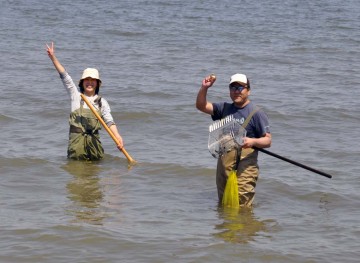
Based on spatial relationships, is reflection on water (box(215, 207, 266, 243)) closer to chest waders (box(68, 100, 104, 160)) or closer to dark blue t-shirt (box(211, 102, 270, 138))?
dark blue t-shirt (box(211, 102, 270, 138))

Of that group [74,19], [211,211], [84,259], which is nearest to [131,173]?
[211,211]

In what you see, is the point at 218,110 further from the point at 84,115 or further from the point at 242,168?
the point at 84,115

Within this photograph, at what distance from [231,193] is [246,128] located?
67 cm

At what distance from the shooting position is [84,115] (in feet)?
33.6

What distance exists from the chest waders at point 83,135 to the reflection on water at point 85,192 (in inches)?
4.6

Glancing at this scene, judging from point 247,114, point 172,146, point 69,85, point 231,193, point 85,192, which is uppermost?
point 69,85

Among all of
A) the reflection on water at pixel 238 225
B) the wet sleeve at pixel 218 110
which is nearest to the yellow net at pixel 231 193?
the reflection on water at pixel 238 225

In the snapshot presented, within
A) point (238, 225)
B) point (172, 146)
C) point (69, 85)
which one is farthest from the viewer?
point (172, 146)

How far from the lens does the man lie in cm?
810

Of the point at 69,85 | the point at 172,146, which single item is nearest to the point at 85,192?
the point at 69,85

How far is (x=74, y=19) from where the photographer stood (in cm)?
2525

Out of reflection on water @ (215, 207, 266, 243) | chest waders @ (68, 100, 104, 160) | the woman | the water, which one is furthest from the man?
chest waders @ (68, 100, 104, 160)

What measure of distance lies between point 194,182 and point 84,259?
303cm

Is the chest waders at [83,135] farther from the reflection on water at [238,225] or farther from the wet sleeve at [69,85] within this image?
the reflection on water at [238,225]
